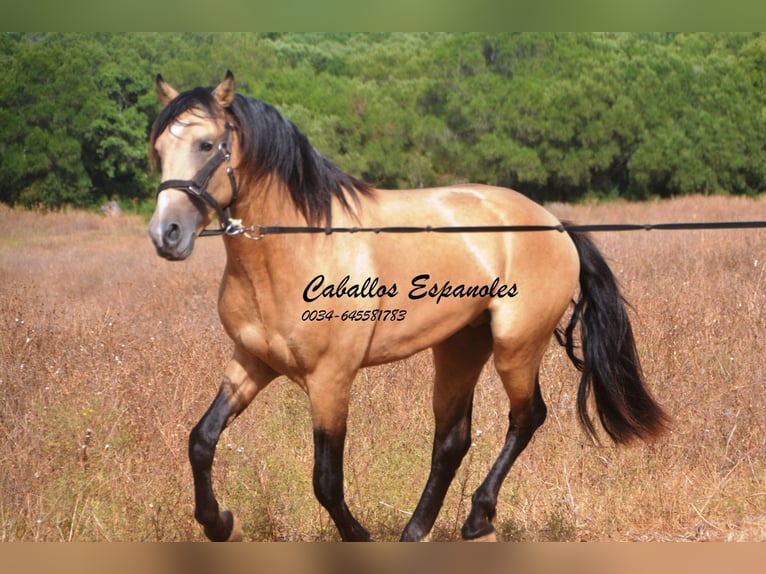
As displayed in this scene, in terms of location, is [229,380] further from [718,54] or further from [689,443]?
[718,54]

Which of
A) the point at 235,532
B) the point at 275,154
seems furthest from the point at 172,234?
the point at 235,532

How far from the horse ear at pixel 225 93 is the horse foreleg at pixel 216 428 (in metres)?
1.04

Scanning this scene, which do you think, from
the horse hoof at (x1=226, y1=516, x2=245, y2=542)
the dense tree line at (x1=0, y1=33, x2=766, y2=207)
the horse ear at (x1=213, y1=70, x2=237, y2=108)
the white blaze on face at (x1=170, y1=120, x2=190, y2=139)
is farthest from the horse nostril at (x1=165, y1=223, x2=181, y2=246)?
the dense tree line at (x1=0, y1=33, x2=766, y2=207)

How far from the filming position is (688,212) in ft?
53.0

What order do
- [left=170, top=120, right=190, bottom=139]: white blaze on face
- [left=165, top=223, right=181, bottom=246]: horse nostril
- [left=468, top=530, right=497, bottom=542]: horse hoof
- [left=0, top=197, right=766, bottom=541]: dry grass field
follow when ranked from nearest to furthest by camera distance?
[left=165, top=223, right=181, bottom=246]: horse nostril → [left=170, top=120, right=190, bottom=139]: white blaze on face → [left=468, top=530, right=497, bottom=542]: horse hoof → [left=0, top=197, right=766, bottom=541]: dry grass field

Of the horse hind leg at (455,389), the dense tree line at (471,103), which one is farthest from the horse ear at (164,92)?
the dense tree line at (471,103)

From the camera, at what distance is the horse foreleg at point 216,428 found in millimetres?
3557

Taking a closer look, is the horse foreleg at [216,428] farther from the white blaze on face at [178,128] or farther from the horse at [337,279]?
the white blaze on face at [178,128]

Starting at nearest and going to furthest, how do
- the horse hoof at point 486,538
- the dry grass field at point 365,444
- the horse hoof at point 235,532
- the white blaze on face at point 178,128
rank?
the white blaze on face at point 178,128 → the horse hoof at point 235,532 → the horse hoof at point 486,538 → the dry grass field at point 365,444

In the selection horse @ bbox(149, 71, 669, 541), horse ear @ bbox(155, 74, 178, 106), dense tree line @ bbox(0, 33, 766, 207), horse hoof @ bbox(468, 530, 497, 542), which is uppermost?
horse ear @ bbox(155, 74, 178, 106)

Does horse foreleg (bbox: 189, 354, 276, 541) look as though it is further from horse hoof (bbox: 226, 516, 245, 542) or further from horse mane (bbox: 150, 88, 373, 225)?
horse mane (bbox: 150, 88, 373, 225)

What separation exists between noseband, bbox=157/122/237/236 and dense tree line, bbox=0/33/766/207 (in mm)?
→ 9166

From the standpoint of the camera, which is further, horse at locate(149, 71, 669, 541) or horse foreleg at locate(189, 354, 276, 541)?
horse foreleg at locate(189, 354, 276, 541)

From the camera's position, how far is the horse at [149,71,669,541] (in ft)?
11.0
